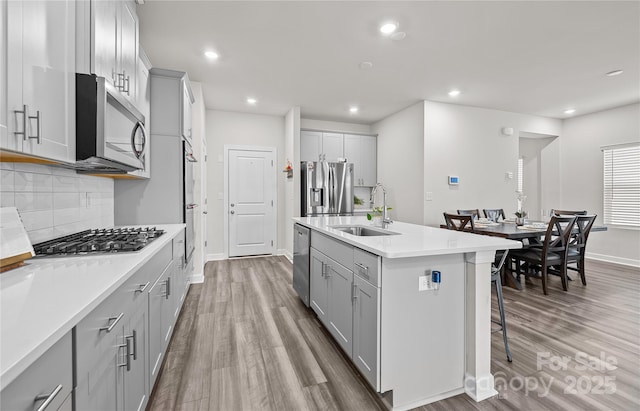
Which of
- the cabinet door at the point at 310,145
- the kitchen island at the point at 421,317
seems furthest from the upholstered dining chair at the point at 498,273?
the cabinet door at the point at 310,145

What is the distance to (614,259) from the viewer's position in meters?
5.09

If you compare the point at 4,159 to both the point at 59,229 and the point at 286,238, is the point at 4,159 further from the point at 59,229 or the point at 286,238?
the point at 286,238

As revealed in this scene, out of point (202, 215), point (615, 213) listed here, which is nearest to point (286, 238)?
point (202, 215)

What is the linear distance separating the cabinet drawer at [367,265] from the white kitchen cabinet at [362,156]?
412 cm

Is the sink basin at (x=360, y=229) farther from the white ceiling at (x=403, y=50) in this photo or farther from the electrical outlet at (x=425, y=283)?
the white ceiling at (x=403, y=50)

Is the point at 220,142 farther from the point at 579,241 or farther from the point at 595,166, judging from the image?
the point at 595,166

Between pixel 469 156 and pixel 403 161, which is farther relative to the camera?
pixel 403 161

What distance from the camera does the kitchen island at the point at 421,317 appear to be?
5.20 ft

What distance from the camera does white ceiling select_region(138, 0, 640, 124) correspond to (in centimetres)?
245

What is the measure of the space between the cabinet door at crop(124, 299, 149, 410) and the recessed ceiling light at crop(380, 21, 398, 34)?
9.37 ft

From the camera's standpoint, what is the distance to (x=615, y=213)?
5.11m

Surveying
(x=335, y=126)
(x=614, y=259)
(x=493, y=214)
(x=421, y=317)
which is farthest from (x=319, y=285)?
(x=614, y=259)

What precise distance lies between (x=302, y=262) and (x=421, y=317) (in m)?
1.61

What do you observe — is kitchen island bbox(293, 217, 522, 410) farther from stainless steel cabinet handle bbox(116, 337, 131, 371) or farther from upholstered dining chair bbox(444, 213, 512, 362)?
stainless steel cabinet handle bbox(116, 337, 131, 371)
